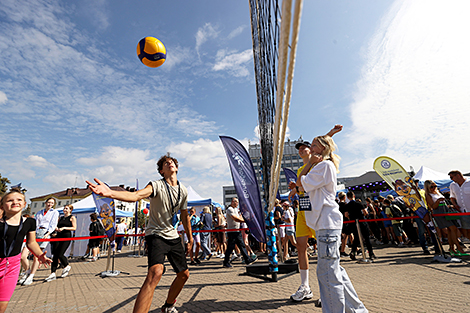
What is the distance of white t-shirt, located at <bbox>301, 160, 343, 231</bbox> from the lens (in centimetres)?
245

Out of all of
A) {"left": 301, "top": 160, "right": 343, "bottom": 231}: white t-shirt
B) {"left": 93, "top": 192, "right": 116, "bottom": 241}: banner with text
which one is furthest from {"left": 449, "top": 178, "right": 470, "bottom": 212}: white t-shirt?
{"left": 93, "top": 192, "right": 116, "bottom": 241}: banner with text

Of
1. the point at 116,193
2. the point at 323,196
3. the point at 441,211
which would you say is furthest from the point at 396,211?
the point at 116,193

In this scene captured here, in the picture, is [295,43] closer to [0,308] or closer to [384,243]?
[0,308]

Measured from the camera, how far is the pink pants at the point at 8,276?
2629 millimetres

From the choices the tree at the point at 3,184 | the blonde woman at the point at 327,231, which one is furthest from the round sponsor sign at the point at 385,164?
the tree at the point at 3,184

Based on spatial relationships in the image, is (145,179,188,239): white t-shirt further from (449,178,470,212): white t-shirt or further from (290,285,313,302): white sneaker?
(449,178,470,212): white t-shirt

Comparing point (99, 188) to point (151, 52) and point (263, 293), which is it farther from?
point (151, 52)

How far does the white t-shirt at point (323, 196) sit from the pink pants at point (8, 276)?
3482 millimetres

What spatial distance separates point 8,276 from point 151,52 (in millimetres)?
5427

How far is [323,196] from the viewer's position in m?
2.55

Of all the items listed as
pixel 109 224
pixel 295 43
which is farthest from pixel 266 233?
pixel 109 224

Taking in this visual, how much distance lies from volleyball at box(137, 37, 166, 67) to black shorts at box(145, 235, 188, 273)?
5.00m

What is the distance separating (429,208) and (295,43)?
696 centimetres

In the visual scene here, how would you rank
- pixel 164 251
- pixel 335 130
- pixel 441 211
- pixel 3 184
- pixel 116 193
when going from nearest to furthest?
1. pixel 116 193
2. pixel 164 251
3. pixel 335 130
4. pixel 441 211
5. pixel 3 184
